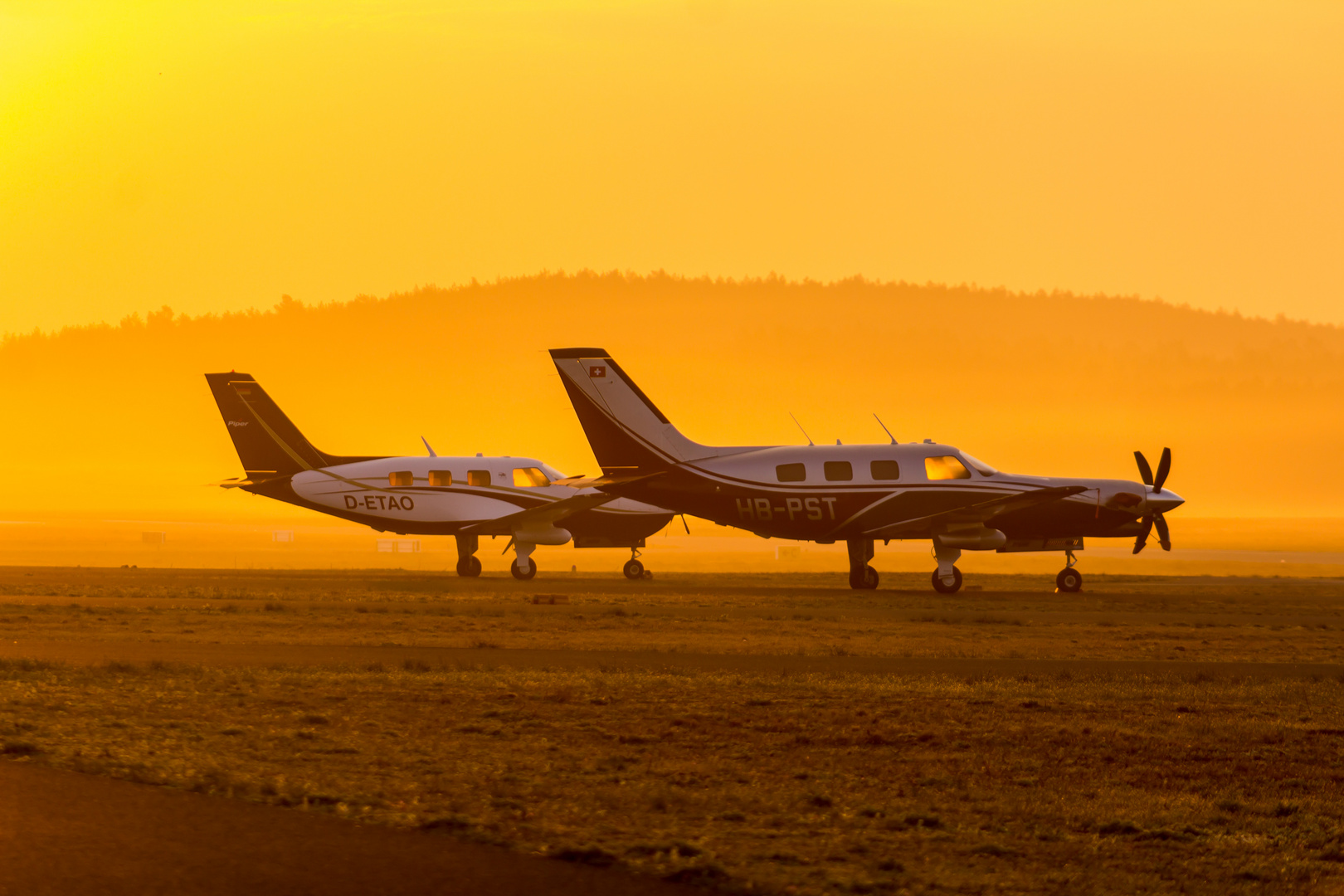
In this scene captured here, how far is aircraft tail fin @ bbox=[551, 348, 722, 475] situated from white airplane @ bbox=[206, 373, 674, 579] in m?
4.69

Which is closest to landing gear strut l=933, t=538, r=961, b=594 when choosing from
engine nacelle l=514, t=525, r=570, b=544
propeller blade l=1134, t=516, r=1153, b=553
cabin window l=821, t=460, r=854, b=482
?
cabin window l=821, t=460, r=854, b=482

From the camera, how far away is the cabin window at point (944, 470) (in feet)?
145

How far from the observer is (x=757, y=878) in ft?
30.9

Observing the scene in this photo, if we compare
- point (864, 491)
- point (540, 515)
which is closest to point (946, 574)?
point (864, 491)

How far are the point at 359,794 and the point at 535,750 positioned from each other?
333 cm

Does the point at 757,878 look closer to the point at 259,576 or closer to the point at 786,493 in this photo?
the point at 786,493

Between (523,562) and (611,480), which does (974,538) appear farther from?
(523,562)

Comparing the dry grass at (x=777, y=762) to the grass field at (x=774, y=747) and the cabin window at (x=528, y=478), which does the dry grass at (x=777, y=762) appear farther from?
the cabin window at (x=528, y=478)

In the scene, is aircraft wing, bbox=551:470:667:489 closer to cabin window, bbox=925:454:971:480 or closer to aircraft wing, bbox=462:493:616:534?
aircraft wing, bbox=462:493:616:534

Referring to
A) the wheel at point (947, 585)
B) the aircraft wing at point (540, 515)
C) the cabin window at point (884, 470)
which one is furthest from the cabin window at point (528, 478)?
the wheel at point (947, 585)

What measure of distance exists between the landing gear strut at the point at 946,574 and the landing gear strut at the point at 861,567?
224cm

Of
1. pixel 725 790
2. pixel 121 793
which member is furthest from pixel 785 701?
pixel 121 793

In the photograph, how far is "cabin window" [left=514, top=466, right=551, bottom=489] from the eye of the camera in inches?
2072

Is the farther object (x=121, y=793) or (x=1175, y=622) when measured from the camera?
(x=1175, y=622)
